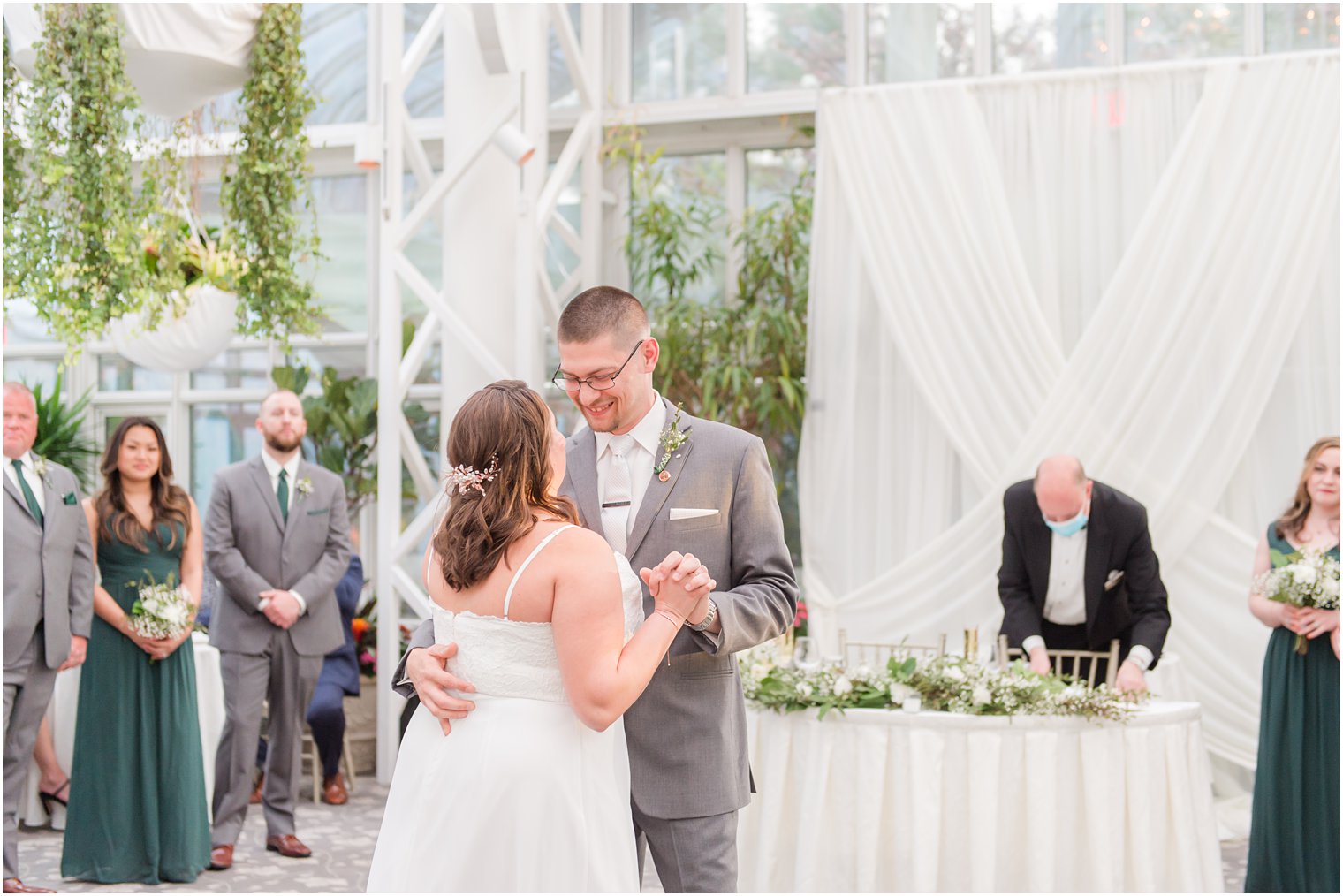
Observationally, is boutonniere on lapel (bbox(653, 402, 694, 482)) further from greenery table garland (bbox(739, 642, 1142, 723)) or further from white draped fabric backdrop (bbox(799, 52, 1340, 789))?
white draped fabric backdrop (bbox(799, 52, 1340, 789))

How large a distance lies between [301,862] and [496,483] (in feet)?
11.1

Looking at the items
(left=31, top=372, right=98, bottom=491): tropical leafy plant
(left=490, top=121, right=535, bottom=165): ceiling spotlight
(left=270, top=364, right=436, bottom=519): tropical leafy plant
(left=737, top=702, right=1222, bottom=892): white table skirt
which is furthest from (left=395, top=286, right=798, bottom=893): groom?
(left=31, top=372, right=98, bottom=491): tropical leafy plant

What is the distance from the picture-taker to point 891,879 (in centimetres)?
406

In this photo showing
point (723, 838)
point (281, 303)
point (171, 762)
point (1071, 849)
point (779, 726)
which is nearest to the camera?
point (723, 838)

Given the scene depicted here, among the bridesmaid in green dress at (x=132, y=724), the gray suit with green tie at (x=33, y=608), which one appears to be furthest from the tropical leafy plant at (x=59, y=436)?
the gray suit with green tie at (x=33, y=608)

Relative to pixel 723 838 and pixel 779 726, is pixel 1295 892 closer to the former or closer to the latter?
pixel 779 726

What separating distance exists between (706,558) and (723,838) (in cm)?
54

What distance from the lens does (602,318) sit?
2.52m

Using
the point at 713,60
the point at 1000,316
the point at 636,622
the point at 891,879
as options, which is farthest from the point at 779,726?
the point at 713,60

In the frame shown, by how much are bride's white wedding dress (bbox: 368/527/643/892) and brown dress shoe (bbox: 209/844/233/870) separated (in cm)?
294

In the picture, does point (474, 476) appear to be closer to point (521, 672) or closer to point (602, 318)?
point (521, 672)

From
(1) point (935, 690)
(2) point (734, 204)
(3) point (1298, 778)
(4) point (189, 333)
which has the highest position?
(2) point (734, 204)

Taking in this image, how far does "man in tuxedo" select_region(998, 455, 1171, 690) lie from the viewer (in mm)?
4629

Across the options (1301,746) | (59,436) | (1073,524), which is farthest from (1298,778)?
(59,436)
